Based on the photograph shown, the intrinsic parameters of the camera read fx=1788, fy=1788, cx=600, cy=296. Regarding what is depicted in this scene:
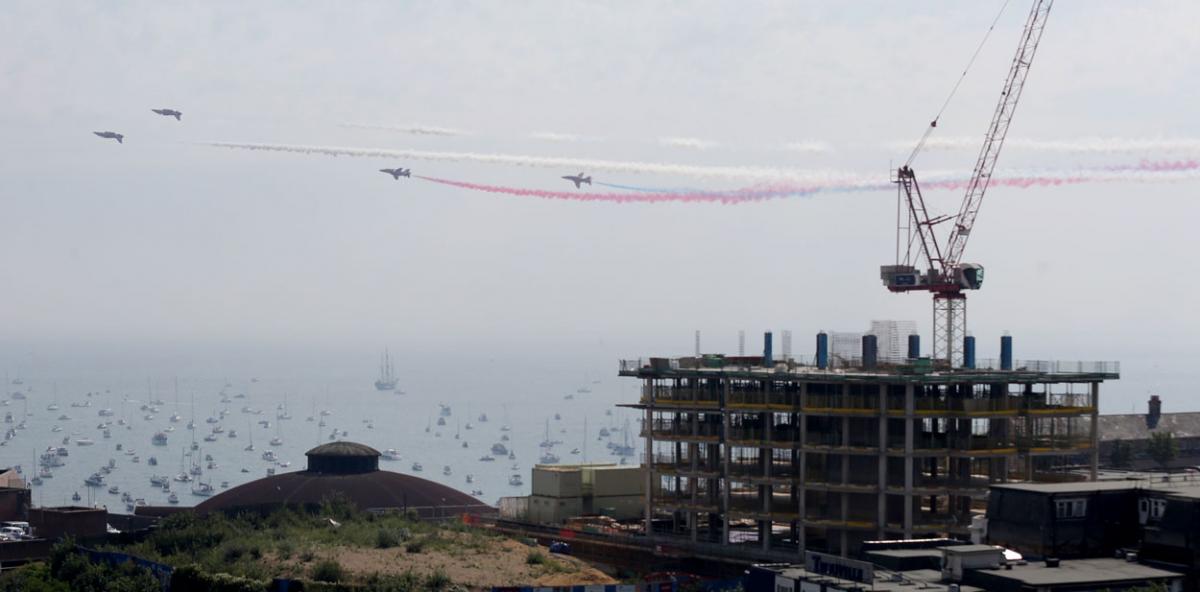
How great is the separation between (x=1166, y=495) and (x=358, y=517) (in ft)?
186

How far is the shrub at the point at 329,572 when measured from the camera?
340 feet

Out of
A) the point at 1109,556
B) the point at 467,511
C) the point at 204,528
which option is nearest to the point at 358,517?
the point at 204,528

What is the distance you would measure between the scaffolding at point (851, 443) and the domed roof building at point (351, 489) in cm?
3494

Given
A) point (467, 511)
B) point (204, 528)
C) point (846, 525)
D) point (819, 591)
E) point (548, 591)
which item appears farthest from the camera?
point (467, 511)

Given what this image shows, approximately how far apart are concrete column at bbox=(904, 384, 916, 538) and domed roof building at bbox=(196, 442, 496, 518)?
50.0m

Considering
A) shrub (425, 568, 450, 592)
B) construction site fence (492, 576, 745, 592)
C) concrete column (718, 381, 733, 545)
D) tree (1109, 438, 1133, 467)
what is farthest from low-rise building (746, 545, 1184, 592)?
tree (1109, 438, 1133, 467)

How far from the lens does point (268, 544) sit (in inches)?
4405

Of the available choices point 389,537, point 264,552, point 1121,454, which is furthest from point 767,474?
point 1121,454

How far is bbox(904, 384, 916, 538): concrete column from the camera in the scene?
107750 mm

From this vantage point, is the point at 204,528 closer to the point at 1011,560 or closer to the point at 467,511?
the point at 467,511

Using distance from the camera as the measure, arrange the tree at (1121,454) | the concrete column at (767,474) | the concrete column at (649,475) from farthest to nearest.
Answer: the tree at (1121,454)
the concrete column at (649,475)
the concrete column at (767,474)

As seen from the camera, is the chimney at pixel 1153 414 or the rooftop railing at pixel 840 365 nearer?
the rooftop railing at pixel 840 365

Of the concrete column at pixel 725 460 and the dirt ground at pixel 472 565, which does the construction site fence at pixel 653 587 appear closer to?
the dirt ground at pixel 472 565

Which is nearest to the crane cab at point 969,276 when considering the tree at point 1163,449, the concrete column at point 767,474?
the concrete column at point 767,474
